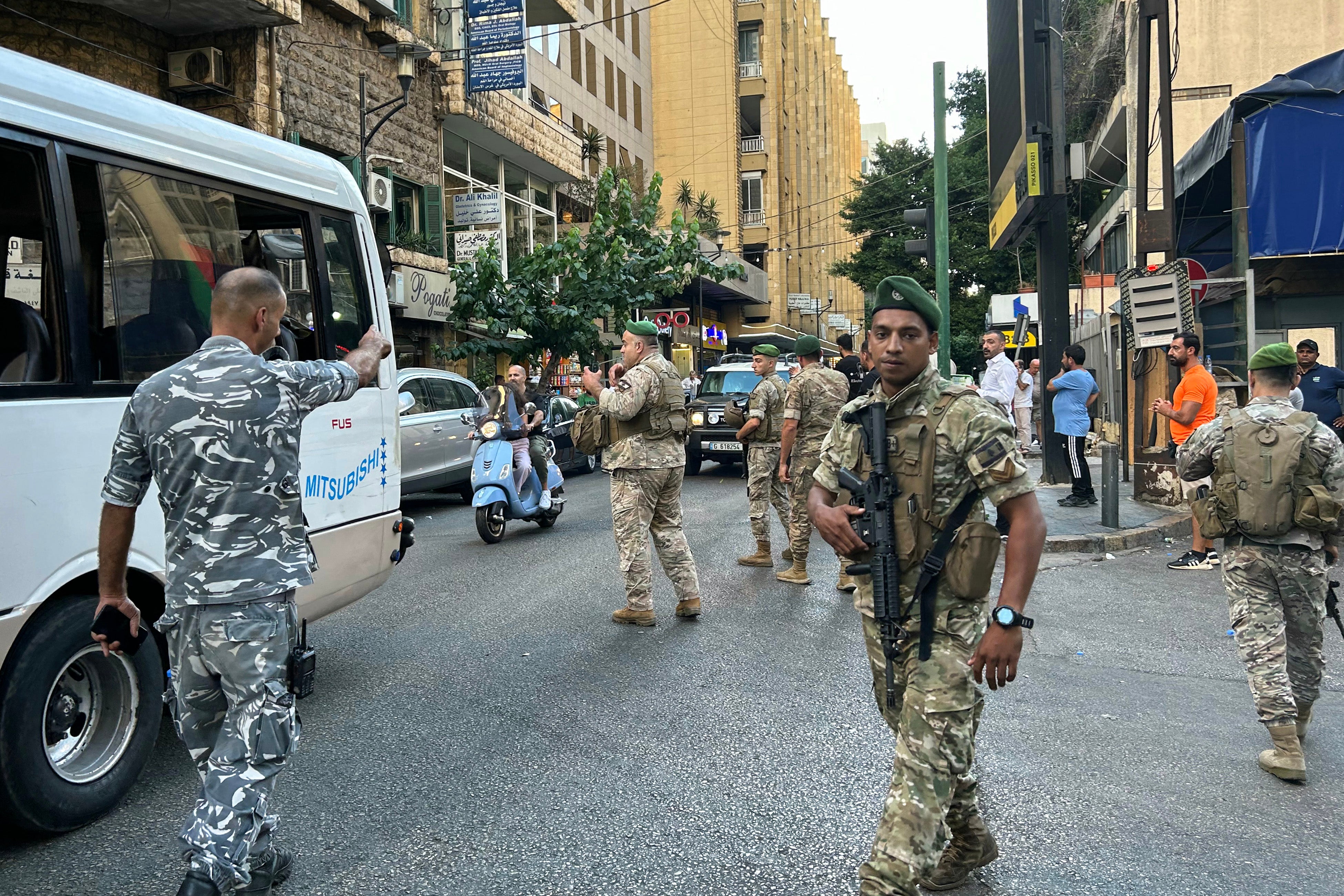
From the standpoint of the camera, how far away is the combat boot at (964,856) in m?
3.24

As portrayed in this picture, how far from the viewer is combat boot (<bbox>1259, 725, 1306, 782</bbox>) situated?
424 centimetres

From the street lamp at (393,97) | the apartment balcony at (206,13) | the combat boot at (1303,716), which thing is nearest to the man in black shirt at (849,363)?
the combat boot at (1303,716)

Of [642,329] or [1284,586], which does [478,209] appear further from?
[1284,586]

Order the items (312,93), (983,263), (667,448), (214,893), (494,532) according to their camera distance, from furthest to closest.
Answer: (983,263)
(312,93)
(494,532)
(667,448)
(214,893)

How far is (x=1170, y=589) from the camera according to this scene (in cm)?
823

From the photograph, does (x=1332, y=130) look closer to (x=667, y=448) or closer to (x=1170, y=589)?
(x=1170, y=589)

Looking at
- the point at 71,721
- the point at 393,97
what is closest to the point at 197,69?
the point at 393,97

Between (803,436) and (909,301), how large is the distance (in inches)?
217

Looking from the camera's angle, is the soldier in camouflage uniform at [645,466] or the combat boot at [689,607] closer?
the soldier in camouflage uniform at [645,466]

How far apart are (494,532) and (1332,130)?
11.8m

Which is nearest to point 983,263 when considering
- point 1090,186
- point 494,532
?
point 1090,186

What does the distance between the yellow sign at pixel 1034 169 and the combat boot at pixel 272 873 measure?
1200 cm

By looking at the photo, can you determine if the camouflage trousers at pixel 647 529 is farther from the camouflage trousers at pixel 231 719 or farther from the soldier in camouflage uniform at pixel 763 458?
the camouflage trousers at pixel 231 719

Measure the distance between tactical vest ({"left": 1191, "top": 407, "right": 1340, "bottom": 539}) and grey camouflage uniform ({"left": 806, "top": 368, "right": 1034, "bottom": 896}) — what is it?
2.12 metres
